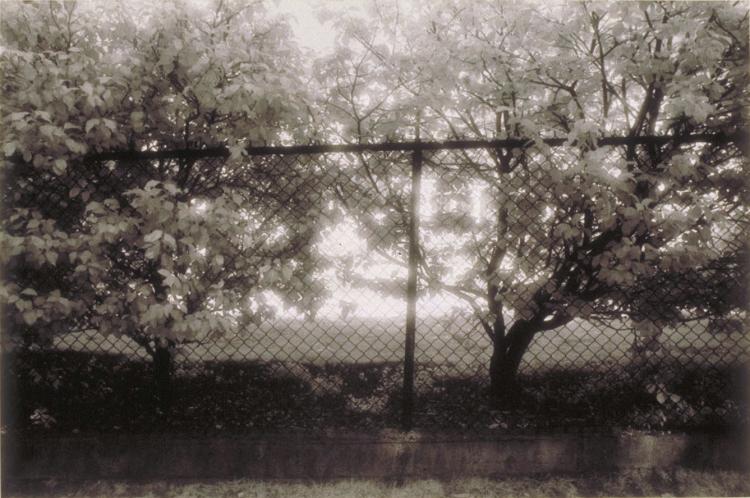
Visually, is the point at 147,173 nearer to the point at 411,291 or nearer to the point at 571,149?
the point at 411,291

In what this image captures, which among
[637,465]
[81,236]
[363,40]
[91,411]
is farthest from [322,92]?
[637,465]

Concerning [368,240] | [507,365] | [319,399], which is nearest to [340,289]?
[368,240]

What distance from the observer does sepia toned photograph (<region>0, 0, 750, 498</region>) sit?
2633 mm

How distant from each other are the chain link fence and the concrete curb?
0.15 meters

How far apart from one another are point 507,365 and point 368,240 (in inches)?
46.3

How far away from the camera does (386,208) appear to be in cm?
324

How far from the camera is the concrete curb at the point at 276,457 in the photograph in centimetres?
290

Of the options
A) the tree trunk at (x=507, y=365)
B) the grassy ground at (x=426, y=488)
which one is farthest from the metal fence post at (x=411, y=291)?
the tree trunk at (x=507, y=365)

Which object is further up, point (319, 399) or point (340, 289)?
point (340, 289)

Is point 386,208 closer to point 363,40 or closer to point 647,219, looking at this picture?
point 363,40

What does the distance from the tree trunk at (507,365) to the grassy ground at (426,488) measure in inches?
22.8

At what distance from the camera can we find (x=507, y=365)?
3.37 meters

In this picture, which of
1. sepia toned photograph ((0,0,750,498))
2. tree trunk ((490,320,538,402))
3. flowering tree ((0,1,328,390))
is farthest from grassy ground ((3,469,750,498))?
flowering tree ((0,1,328,390))

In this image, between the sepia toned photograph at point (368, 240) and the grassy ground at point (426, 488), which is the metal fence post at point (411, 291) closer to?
the sepia toned photograph at point (368, 240)
